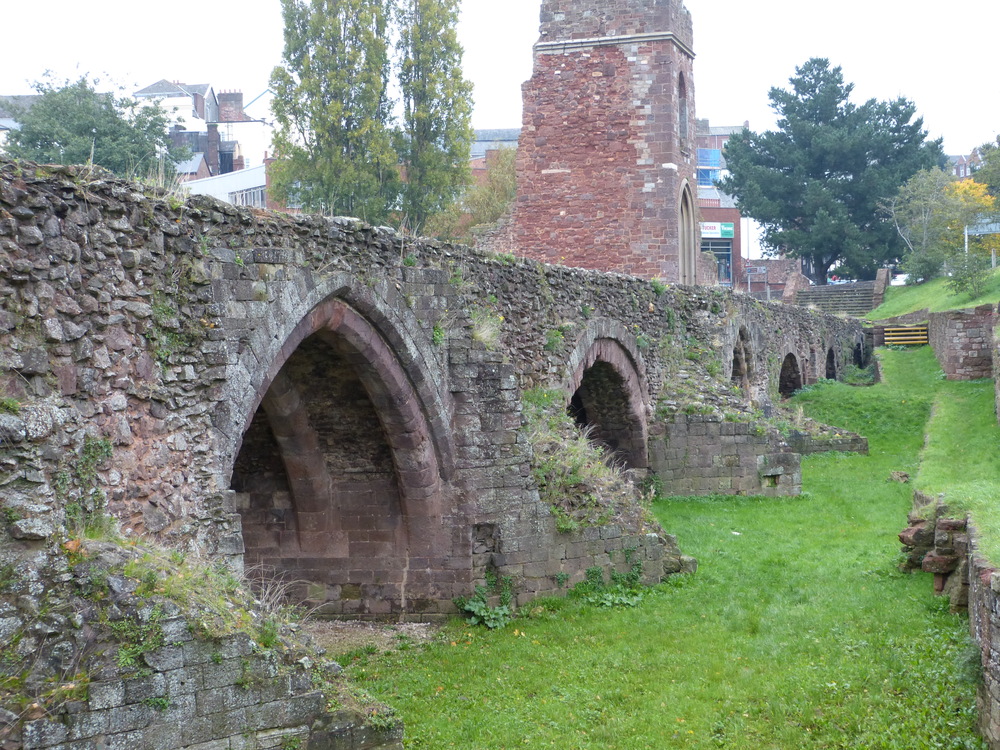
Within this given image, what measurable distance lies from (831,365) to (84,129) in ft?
80.2

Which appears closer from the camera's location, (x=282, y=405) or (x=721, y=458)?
(x=282, y=405)

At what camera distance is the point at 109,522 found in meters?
6.37

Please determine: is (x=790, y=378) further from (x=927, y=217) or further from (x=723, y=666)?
(x=723, y=666)

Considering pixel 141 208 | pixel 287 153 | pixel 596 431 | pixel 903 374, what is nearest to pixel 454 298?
pixel 141 208

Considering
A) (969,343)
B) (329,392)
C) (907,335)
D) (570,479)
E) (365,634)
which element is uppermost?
(907,335)

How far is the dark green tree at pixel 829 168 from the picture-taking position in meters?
47.0

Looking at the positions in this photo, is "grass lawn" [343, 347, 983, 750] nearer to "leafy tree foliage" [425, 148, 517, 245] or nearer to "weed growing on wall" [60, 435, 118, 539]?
"weed growing on wall" [60, 435, 118, 539]

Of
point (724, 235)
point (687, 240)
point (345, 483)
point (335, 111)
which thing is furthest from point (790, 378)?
point (724, 235)

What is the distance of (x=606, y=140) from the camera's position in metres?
24.4

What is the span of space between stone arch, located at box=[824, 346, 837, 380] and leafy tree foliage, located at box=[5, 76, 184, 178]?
21714 mm

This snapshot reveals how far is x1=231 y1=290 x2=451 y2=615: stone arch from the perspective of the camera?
10.6 metres

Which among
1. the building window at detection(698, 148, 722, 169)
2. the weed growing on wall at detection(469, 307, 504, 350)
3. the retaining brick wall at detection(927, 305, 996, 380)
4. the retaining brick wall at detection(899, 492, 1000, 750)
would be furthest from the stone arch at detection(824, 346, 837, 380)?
the building window at detection(698, 148, 722, 169)

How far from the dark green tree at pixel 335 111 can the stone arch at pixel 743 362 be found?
415 inches

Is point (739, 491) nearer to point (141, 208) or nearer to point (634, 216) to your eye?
point (634, 216)
